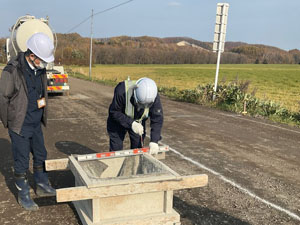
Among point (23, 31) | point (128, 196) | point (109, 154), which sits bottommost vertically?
point (128, 196)

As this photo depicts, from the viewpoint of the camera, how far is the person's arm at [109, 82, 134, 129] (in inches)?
147

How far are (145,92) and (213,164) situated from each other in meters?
2.72

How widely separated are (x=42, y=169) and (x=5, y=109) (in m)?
1.03

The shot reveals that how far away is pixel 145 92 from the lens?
342cm

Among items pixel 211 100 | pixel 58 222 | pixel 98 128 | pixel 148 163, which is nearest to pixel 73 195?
pixel 58 222

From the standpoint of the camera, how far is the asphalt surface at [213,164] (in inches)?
145

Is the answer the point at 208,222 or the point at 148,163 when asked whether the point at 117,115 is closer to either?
the point at 148,163

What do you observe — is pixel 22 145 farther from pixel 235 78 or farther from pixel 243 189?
pixel 235 78

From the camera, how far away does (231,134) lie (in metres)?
7.94

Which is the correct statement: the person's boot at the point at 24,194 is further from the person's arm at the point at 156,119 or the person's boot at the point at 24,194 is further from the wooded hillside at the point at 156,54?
the wooded hillside at the point at 156,54

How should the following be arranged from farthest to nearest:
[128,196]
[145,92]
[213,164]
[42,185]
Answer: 1. [213,164]
2. [42,185]
3. [145,92]
4. [128,196]

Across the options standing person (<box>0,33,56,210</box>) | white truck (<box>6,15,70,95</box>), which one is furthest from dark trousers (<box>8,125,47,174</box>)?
white truck (<box>6,15,70,95</box>)

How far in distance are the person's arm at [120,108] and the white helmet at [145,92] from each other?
11.4 inches

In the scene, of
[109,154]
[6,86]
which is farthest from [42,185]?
[6,86]
